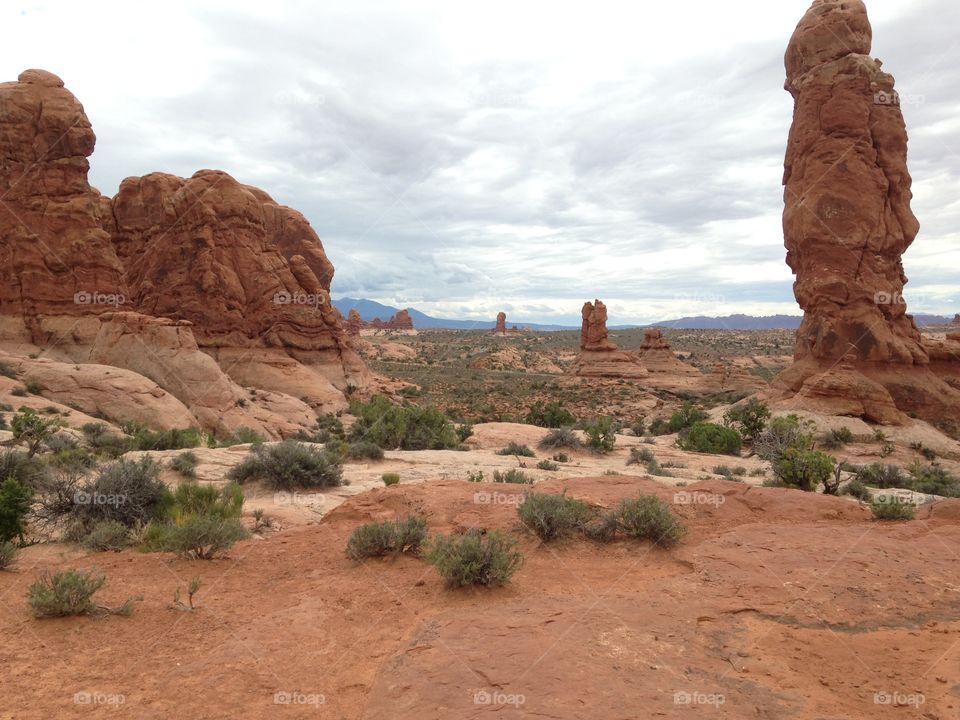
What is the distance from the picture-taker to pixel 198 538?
687 centimetres

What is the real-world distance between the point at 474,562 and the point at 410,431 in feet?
51.2

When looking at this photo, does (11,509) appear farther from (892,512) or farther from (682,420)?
(682,420)

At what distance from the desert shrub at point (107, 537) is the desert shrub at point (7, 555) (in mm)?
819

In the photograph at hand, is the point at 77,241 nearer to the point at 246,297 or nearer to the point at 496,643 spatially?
the point at 246,297

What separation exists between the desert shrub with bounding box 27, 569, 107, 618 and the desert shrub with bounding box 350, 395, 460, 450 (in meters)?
14.1

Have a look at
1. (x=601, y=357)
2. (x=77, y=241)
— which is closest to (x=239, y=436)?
(x=77, y=241)

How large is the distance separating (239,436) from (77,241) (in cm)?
1471

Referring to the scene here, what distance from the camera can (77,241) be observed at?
25.5 metres

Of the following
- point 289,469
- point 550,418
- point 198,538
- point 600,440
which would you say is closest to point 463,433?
point 600,440

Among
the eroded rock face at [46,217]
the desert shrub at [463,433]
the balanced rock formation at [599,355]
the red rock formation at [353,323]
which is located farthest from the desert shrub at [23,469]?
the red rock formation at [353,323]

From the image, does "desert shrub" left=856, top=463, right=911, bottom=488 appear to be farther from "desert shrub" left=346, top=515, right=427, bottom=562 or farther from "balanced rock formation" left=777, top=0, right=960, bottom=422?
"desert shrub" left=346, top=515, right=427, bottom=562

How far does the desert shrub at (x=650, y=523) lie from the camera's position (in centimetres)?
727

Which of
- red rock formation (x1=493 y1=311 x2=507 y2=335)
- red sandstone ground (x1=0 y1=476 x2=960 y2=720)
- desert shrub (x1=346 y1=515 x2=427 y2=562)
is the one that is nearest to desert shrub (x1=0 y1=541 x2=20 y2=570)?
red sandstone ground (x1=0 y1=476 x2=960 y2=720)

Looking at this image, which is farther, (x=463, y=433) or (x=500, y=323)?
(x=500, y=323)
